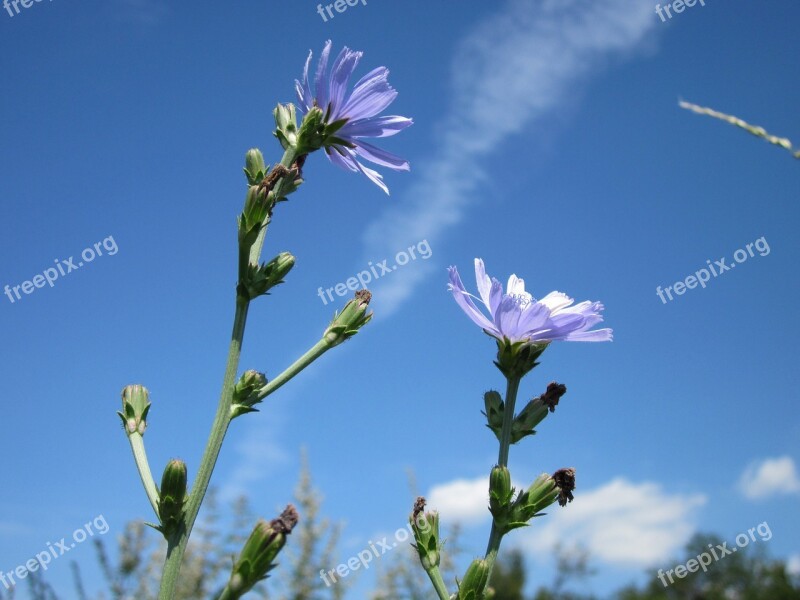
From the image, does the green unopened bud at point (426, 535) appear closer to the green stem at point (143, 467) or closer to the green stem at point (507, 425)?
the green stem at point (507, 425)

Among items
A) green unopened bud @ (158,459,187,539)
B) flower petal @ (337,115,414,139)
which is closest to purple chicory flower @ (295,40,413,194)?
flower petal @ (337,115,414,139)

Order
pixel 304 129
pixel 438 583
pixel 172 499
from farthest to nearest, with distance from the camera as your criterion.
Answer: pixel 304 129 → pixel 438 583 → pixel 172 499

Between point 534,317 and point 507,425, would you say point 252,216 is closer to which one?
point 534,317

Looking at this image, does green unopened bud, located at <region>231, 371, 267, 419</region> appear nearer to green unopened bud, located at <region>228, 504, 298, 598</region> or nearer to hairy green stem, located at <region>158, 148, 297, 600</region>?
hairy green stem, located at <region>158, 148, 297, 600</region>

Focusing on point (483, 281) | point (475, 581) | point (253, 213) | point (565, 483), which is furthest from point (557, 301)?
point (253, 213)

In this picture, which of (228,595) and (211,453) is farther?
(211,453)

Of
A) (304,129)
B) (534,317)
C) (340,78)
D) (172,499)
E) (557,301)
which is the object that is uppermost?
(340,78)

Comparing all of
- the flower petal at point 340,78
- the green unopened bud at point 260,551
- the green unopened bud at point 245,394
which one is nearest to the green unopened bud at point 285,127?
the flower petal at point 340,78
